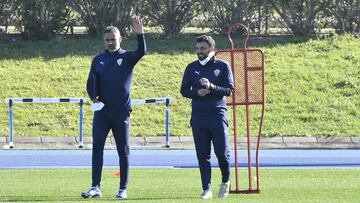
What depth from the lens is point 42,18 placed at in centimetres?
2800

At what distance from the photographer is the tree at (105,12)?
92.2 feet

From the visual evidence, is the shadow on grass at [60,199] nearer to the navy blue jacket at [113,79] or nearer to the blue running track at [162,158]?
the navy blue jacket at [113,79]

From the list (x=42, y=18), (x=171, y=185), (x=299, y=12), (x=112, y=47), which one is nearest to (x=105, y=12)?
(x=42, y=18)

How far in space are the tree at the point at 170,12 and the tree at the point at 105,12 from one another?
0.43m

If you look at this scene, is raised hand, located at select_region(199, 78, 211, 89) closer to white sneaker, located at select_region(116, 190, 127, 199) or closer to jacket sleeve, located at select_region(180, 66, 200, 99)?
A: jacket sleeve, located at select_region(180, 66, 200, 99)

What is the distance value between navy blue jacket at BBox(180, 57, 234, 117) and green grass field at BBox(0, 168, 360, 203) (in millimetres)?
1020

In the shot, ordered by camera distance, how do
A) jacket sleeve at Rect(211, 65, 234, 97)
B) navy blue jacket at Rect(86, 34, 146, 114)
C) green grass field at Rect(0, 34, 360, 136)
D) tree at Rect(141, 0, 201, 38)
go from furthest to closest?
tree at Rect(141, 0, 201, 38) → green grass field at Rect(0, 34, 360, 136) → navy blue jacket at Rect(86, 34, 146, 114) → jacket sleeve at Rect(211, 65, 234, 97)

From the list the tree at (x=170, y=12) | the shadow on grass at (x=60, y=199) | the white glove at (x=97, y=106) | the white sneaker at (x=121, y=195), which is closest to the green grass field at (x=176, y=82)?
the tree at (x=170, y=12)

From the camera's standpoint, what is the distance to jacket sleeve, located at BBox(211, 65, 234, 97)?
12883 mm

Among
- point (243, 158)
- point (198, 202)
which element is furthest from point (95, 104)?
point (243, 158)

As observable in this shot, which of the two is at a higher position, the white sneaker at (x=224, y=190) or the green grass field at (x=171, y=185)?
the white sneaker at (x=224, y=190)

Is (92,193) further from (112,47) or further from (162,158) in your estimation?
(162,158)

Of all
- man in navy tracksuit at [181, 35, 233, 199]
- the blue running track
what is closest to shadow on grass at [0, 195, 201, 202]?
man in navy tracksuit at [181, 35, 233, 199]

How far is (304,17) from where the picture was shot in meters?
28.4
